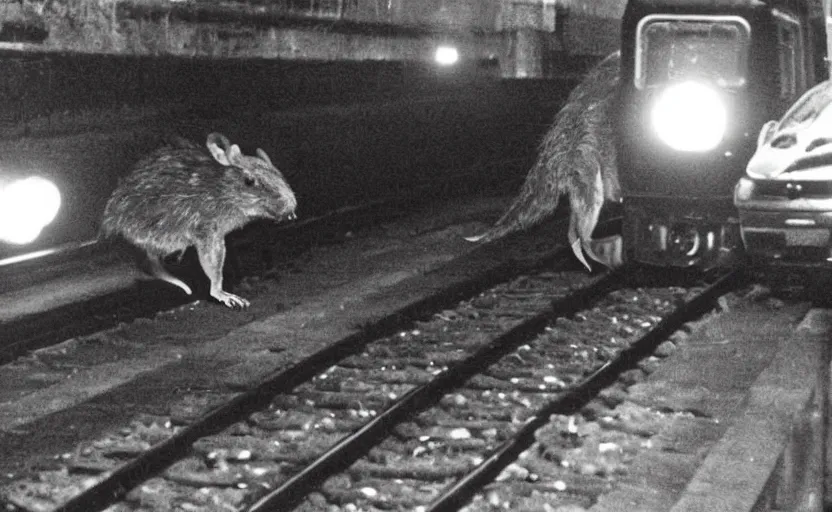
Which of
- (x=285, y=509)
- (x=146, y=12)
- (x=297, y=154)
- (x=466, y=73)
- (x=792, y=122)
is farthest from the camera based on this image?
(x=466, y=73)

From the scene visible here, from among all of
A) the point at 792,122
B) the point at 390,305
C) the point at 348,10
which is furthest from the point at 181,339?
the point at 348,10

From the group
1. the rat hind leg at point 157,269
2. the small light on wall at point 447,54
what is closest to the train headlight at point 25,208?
the rat hind leg at point 157,269

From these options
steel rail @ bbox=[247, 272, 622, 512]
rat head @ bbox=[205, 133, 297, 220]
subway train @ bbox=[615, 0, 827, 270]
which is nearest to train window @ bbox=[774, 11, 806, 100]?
subway train @ bbox=[615, 0, 827, 270]

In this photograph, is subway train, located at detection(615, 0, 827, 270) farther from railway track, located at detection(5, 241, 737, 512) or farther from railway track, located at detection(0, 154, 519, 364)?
railway track, located at detection(0, 154, 519, 364)

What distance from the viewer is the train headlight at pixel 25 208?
9766 mm

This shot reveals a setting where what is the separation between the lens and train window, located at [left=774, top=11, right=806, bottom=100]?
1037cm

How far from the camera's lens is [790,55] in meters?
10.6

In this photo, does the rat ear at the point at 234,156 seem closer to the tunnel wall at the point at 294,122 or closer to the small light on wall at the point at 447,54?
the tunnel wall at the point at 294,122

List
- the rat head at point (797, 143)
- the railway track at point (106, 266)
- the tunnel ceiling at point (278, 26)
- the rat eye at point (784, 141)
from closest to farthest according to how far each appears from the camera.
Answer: the railway track at point (106, 266)
the rat head at point (797, 143)
the rat eye at point (784, 141)
the tunnel ceiling at point (278, 26)

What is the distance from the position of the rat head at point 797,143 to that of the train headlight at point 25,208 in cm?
499

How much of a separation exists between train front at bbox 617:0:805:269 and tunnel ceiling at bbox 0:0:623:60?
4.28 metres

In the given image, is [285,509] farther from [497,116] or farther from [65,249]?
[497,116]

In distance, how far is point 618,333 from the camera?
30.5 ft

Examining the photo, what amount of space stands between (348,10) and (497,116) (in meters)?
3.24
